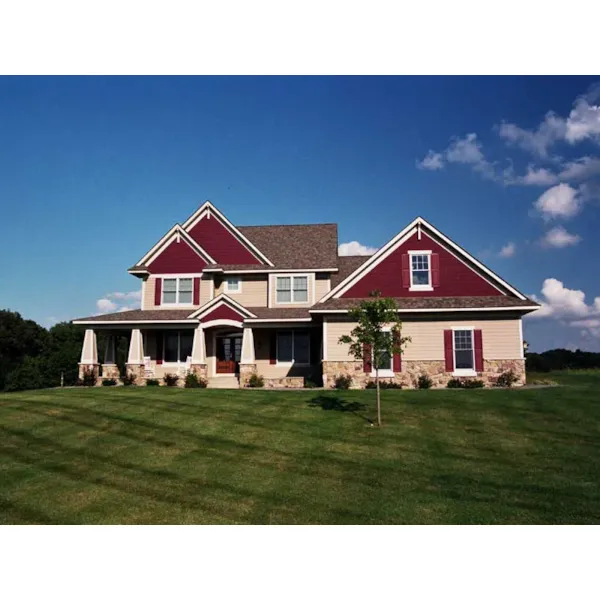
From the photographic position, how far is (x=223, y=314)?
1019 inches

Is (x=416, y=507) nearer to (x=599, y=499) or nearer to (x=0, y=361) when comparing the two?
(x=599, y=499)

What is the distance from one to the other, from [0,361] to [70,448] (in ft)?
162

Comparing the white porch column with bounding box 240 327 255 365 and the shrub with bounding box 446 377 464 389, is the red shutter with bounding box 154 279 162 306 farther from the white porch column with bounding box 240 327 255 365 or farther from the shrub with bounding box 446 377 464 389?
the shrub with bounding box 446 377 464 389

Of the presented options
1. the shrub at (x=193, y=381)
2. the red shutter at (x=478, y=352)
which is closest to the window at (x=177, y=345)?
the shrub at (x=193, y=381)

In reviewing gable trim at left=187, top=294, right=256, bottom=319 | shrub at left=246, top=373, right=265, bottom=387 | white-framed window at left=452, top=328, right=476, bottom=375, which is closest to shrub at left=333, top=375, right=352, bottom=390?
shrub at left=246, top=373, right=265, bottom=387

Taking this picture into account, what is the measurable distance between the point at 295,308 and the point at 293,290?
1297mm

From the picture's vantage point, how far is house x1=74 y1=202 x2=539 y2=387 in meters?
22.8

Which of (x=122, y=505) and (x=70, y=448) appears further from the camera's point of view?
(x=70, y=448)

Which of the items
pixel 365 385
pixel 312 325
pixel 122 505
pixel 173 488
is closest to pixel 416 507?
pixel 173 488

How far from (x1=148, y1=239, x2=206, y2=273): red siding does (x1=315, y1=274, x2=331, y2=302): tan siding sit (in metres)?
6.46

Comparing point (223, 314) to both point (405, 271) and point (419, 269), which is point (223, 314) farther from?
point (419, 269)

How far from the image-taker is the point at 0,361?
54.1 meters

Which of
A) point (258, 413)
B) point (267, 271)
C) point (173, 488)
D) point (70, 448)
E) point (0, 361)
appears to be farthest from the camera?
point (0, 361)

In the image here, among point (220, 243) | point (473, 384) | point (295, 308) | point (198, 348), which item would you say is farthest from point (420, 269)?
point (220, 243)
